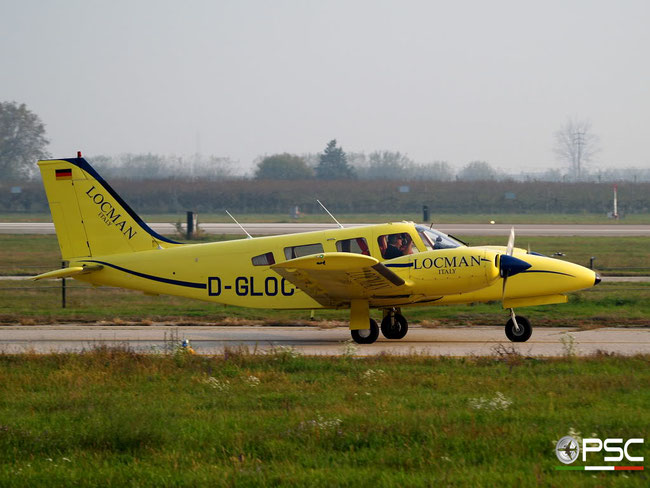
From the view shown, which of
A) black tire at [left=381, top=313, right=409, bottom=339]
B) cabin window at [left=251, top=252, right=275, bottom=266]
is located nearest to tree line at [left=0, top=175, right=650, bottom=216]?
black tire at [left=381, top=313, right=409, bottom=339]

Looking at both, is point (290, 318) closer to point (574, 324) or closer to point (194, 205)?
point (574, 324)

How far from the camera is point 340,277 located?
648 inches

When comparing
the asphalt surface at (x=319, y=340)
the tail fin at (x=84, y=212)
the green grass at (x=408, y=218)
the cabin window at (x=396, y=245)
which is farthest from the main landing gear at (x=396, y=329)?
the green grass at (x=408, y=218)

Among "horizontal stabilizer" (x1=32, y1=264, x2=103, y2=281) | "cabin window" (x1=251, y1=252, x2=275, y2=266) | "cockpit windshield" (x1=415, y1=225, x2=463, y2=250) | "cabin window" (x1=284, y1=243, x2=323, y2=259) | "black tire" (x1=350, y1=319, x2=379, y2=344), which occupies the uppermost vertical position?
"cockpit windshield" (x1=415, y1=225, x2=463, y2=250)

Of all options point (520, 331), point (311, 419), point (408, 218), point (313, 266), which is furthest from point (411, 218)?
point (311, 419)

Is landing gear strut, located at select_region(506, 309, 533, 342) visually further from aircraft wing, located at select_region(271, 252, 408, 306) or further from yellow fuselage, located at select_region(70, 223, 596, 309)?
aircraft wing, located at select_region(271, 252, 408, 306)

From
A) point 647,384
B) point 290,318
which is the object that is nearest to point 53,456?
point 647,384

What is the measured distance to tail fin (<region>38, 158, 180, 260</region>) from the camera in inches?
727

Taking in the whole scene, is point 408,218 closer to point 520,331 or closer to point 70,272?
point 520,331

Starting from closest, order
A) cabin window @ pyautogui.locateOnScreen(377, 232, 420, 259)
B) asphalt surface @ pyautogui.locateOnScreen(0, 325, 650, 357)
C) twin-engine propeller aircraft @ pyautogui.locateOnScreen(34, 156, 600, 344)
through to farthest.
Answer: asphalt surface @ pyautogui.locateOnScreen(0, 325, 650, 357) → twin-engine propeller aircraft @ pyautogui.locateOnScreen(34, 156, 600, 344) → cabin window @ pyautogui.locateOnScreen(377, 232, 420, 259)

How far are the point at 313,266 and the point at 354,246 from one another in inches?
68.3

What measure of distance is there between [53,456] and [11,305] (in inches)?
675

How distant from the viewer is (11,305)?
24922 mm

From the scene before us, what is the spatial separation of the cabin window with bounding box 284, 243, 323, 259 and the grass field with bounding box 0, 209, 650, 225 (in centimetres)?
4768
